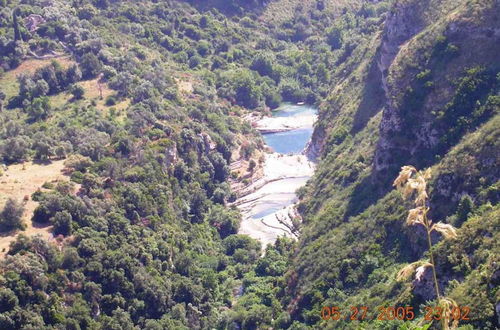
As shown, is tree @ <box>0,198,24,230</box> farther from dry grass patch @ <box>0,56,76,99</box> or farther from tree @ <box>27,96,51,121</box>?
dry grass patch @ <box>0,56,76,99</box>

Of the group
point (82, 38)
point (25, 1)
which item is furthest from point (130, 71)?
point (25, 1)

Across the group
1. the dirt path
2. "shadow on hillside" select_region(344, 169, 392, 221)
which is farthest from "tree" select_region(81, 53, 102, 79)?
"shadow on hillside" select_region(344, 169, 392, 221)

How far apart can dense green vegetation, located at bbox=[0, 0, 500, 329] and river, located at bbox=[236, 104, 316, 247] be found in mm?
3348

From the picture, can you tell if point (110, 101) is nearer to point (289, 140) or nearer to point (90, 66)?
point (90, 66)

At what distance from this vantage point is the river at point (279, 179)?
11306 cm

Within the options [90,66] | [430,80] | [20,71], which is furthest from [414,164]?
[20,71]

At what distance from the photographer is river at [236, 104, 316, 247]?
4451 inches

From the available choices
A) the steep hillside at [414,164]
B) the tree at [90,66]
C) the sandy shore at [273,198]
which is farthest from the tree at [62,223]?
the tree at [90,66]

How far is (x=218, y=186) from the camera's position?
124688 mm

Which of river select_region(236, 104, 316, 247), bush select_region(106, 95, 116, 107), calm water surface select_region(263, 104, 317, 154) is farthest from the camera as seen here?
calm water surface select_region(263, 104, 317, 154)

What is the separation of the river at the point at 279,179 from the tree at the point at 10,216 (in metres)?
40.4

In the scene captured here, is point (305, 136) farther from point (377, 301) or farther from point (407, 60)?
point (377, 301)

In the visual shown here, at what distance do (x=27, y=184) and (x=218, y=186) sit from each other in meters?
41.2

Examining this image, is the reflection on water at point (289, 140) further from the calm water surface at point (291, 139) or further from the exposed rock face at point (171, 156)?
the exposed rock face at point (171, 156)
